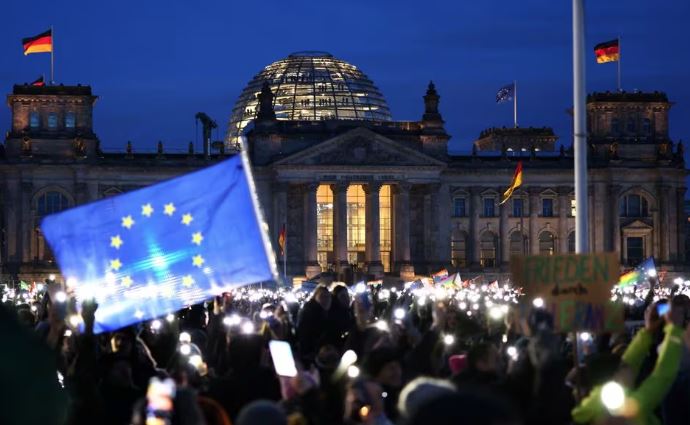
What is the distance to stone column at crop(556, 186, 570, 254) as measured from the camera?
330 ft

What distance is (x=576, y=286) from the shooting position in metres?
12.1

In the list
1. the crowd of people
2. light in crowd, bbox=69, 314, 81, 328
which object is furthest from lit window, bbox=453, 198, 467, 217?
light in crowd, bbox=69, 314, 81, 328

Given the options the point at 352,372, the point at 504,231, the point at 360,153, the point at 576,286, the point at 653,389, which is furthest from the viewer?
the point at 504,231

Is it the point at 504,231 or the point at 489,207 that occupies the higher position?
the point at 489,207

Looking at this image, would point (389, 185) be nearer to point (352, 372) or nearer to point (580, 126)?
point (580, 126)

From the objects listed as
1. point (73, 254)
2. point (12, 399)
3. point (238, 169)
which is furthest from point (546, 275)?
point (12, 399)

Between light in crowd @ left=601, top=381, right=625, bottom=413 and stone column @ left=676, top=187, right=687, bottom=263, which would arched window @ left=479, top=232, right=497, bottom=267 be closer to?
stone column @ left=676, top=187, right=687, bottom=263

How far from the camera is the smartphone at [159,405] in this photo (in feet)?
25.5

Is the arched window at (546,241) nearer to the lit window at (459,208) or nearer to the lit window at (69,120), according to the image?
the lit window at (459,208)

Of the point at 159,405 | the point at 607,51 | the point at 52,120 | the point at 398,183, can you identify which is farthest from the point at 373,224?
the point at 159,405

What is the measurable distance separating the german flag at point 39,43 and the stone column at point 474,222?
30690mm

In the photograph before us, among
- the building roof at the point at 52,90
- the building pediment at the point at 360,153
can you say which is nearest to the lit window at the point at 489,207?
the building pediment at the point at 360,153

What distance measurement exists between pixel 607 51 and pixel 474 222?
103ft

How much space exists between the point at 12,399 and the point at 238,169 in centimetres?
815
